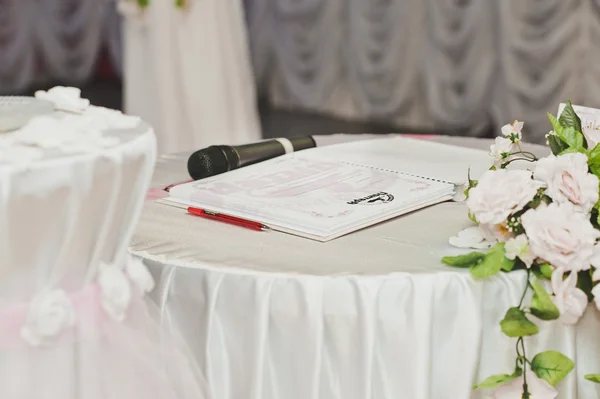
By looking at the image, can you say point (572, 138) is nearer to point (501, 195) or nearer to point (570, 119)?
point (570, 119)

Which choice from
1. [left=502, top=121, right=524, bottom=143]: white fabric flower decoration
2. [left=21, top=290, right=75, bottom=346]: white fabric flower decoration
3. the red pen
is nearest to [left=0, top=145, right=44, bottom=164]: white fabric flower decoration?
[left=21, top=290, right=75, bottom=346]: white fabric flower decoration

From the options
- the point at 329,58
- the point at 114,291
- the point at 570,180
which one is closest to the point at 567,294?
the point at 570,180

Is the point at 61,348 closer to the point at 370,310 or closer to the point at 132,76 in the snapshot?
the point at 370,310

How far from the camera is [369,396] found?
3.36 ft

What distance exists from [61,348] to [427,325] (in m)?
0.45

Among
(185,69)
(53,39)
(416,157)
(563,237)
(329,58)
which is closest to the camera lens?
(563,237)

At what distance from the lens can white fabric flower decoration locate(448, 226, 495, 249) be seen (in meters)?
1.08

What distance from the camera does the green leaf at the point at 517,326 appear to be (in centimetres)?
100

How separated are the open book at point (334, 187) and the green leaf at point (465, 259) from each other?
0.52ft

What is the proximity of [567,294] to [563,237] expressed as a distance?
0.24ft

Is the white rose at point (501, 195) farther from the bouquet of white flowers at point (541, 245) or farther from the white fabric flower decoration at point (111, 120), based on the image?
the white fabric flower decoration at point (111, 120)

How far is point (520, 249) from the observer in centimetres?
101

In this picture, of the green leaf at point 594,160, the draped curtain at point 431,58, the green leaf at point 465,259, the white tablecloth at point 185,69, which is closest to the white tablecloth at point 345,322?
the green leaf at point 465,259

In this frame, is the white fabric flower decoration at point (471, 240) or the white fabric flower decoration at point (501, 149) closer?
the white fabric flower decoration at point (471, 240)
